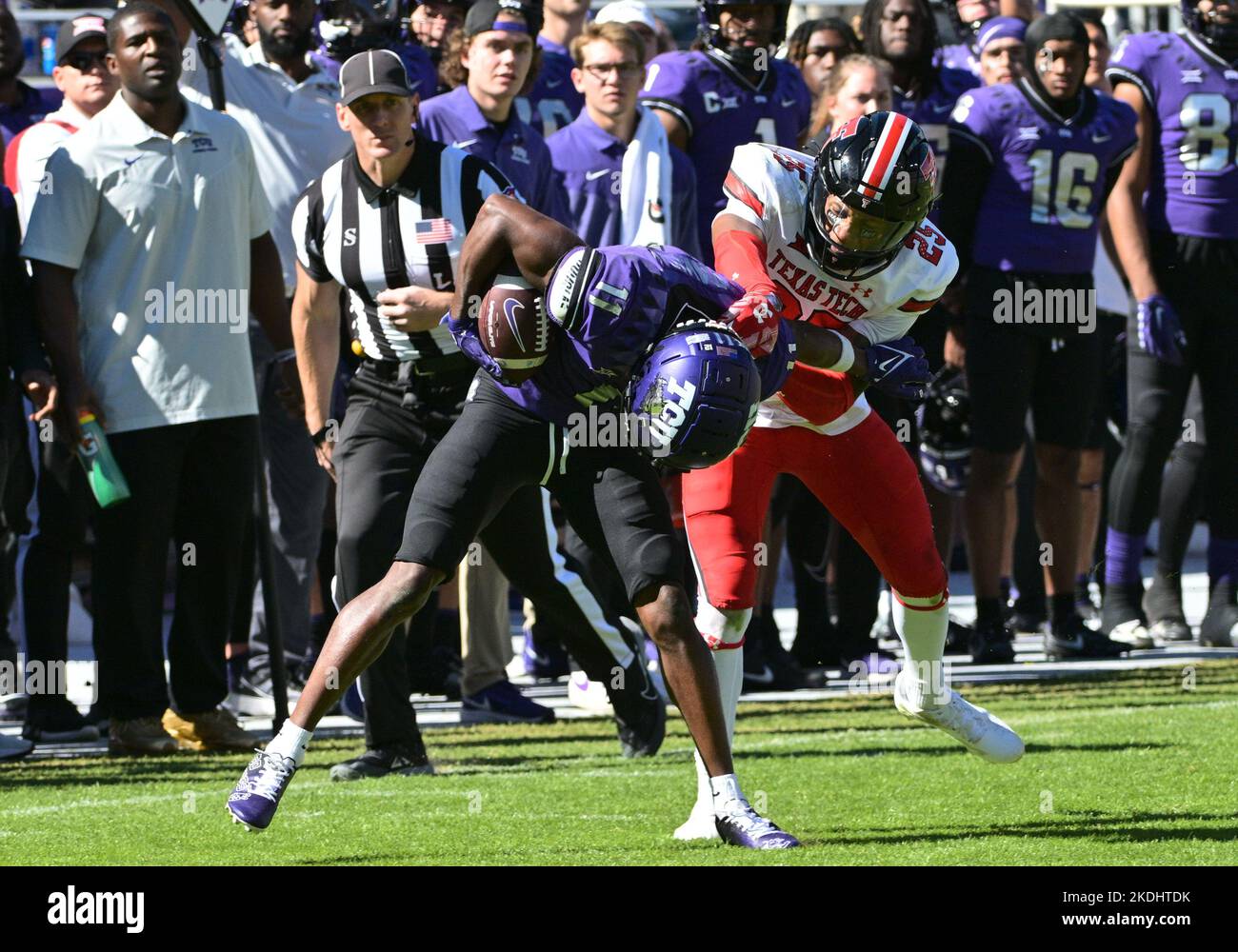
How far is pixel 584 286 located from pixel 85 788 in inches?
107

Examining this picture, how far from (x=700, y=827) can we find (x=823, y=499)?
1.18m

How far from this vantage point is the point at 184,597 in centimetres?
854

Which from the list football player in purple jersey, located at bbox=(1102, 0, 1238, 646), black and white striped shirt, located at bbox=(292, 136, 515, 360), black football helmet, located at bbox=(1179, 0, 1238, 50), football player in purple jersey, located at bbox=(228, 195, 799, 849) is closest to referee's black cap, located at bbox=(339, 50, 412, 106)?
black and white striped shirt, located at bbox=(292, 136, 515, 360)

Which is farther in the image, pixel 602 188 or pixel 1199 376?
pixel 1199 376

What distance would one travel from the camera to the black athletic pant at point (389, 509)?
7656 millimetres

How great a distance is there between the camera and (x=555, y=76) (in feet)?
35.7

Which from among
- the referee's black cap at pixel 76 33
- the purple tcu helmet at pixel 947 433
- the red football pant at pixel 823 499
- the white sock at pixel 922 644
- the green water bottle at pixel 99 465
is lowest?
the purple tcu helmet at pixel 947 433

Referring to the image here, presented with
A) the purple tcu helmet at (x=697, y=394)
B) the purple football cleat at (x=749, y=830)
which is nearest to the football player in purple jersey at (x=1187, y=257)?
the purple football cleat at (x=749, y=830)

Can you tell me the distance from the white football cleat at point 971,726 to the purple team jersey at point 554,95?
13.7ft

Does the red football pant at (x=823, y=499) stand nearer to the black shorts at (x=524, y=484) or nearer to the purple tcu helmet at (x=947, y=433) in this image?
the black shorts at (x=524, y=484)

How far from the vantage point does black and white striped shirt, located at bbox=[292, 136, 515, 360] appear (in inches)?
304

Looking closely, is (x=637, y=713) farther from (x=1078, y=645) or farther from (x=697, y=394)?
(x=1078, y=645)

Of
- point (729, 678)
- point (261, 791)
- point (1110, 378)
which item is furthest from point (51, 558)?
point (1110, 378)
